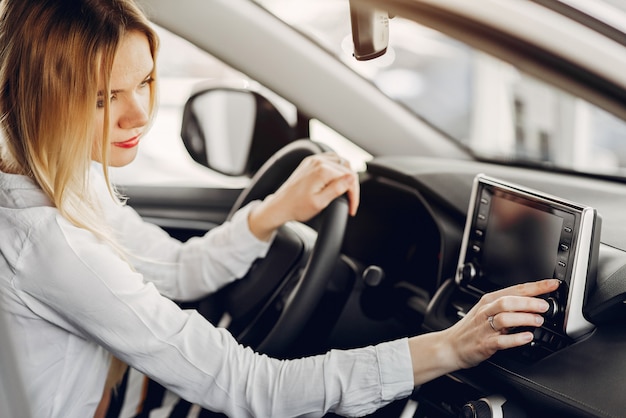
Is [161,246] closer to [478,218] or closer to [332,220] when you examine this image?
[332,220]

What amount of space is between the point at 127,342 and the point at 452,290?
57 centimetres

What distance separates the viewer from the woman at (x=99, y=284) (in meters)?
1.16

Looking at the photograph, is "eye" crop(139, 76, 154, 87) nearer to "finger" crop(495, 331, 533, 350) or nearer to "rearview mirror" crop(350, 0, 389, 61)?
"rearview mirror" crop(350, 0, 389, 61)

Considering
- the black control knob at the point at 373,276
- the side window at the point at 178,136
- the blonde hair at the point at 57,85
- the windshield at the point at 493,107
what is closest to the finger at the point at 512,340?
the black control knob at the point at 373,276

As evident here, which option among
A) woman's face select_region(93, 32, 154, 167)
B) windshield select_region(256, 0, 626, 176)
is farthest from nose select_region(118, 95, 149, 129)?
windshield select_region(256, 0, 626, 176)

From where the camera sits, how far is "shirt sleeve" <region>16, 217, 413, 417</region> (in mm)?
1167

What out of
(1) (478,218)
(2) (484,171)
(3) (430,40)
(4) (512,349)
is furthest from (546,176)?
(3) (430,40)

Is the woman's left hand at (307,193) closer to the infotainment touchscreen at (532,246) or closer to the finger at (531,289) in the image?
the infotainment touchscreen at (532,246)

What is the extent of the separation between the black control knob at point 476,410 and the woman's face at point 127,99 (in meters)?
0.67

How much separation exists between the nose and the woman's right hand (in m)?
0.56

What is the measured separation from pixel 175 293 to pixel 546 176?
833 mm

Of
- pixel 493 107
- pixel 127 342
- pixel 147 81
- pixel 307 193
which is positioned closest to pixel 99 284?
pixel 127 342

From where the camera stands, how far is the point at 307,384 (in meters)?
1.21

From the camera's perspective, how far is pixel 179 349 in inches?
47.4
